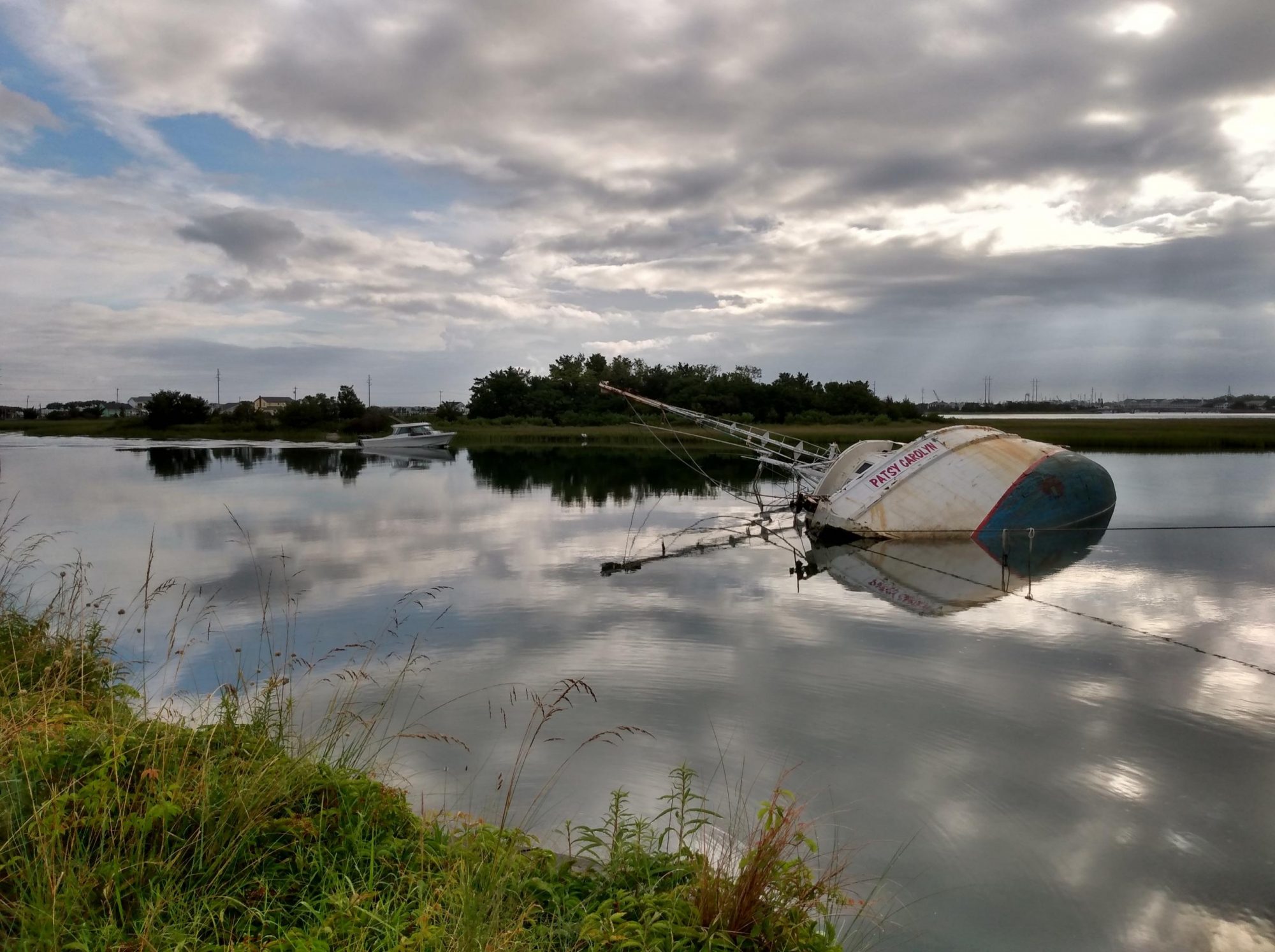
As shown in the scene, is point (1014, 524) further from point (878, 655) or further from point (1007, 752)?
point (1007, 752)

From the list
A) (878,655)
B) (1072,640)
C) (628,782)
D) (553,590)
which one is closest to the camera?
(628,782)

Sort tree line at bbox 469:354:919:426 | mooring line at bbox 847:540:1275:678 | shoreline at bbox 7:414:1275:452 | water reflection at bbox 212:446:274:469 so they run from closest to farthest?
1. mooring line at bbox 847:540:1275:678
2. water reflection at bbox 212:446:274:469
3. shoreline at bbox 7:414:1275:452
4. tree line at bbox 469:354:919:426

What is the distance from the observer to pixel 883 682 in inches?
320

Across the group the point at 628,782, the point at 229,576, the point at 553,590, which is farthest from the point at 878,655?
the point at 229,576

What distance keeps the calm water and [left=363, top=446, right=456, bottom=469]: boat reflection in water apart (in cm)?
2581

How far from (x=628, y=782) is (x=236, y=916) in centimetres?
292

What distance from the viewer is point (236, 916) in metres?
3.33

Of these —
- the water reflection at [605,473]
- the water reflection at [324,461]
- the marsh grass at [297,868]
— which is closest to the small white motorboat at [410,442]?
the water reflection at [324,461]

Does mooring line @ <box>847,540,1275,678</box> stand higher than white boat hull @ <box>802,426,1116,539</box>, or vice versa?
white boat hull @ <box>802,426,1116,539</box>

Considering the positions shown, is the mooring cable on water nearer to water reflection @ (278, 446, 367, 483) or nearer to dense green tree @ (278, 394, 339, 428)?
water reflection @ (278, 446, 367, 483)

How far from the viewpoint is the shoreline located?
5259cm

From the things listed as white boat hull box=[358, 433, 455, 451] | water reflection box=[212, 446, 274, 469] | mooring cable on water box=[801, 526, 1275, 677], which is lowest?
mooring cable on water box=[801, 526, 1275, 677]

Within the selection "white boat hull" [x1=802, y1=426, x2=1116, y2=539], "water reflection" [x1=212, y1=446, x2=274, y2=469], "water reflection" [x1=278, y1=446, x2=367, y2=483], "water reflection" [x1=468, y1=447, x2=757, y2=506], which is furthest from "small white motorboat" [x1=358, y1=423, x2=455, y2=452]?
"white boat hull" [x1=802, y1=426, x2=1116, y2=539]

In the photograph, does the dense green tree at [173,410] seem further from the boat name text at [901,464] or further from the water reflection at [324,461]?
the boat name text at [901,464]
